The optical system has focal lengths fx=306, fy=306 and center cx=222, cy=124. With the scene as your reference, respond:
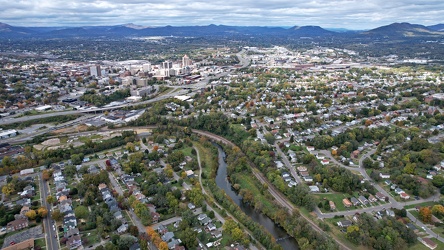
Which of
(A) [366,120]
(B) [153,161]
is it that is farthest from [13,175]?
(A) [366,120]

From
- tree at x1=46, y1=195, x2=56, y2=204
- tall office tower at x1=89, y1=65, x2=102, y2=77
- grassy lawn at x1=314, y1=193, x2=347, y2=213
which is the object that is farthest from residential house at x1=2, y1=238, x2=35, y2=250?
tall office tower at x1=89, y1=65, x2=102, y2=77

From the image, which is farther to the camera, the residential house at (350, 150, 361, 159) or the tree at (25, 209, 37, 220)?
the residential house at (350, 150, 361, 159)

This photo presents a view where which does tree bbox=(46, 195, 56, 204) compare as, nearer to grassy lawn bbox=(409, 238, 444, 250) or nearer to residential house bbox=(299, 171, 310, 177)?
residential house bbox=(299, 171, 310, 177)

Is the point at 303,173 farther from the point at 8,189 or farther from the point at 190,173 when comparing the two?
→ the point at 8,189

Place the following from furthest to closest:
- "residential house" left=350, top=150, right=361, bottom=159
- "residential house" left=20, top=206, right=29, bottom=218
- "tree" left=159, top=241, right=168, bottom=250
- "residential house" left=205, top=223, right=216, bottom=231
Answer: "residential house" left=350, top=150, right=361, bottom=159 < "residential house" left=20, top=206, right=29, bottom=218 < "residential house" left=205, top=223, right=216, bottom=231 < "tree" left=159, top=241, right=168, bottom=250

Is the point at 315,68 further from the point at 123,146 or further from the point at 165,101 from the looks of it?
the point at 123,146

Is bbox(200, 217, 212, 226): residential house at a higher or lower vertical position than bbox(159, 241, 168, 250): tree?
lower

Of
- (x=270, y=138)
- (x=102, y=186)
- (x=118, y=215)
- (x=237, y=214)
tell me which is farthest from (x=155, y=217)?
(x=270, y=138)

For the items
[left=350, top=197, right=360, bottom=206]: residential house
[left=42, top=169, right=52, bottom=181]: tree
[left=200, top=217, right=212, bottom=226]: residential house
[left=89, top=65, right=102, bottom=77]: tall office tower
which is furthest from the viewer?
[left=89, top=65, right=102, bottom=77]: tall office tower

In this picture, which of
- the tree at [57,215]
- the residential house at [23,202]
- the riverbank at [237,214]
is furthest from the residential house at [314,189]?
the residential house at [23,202]
